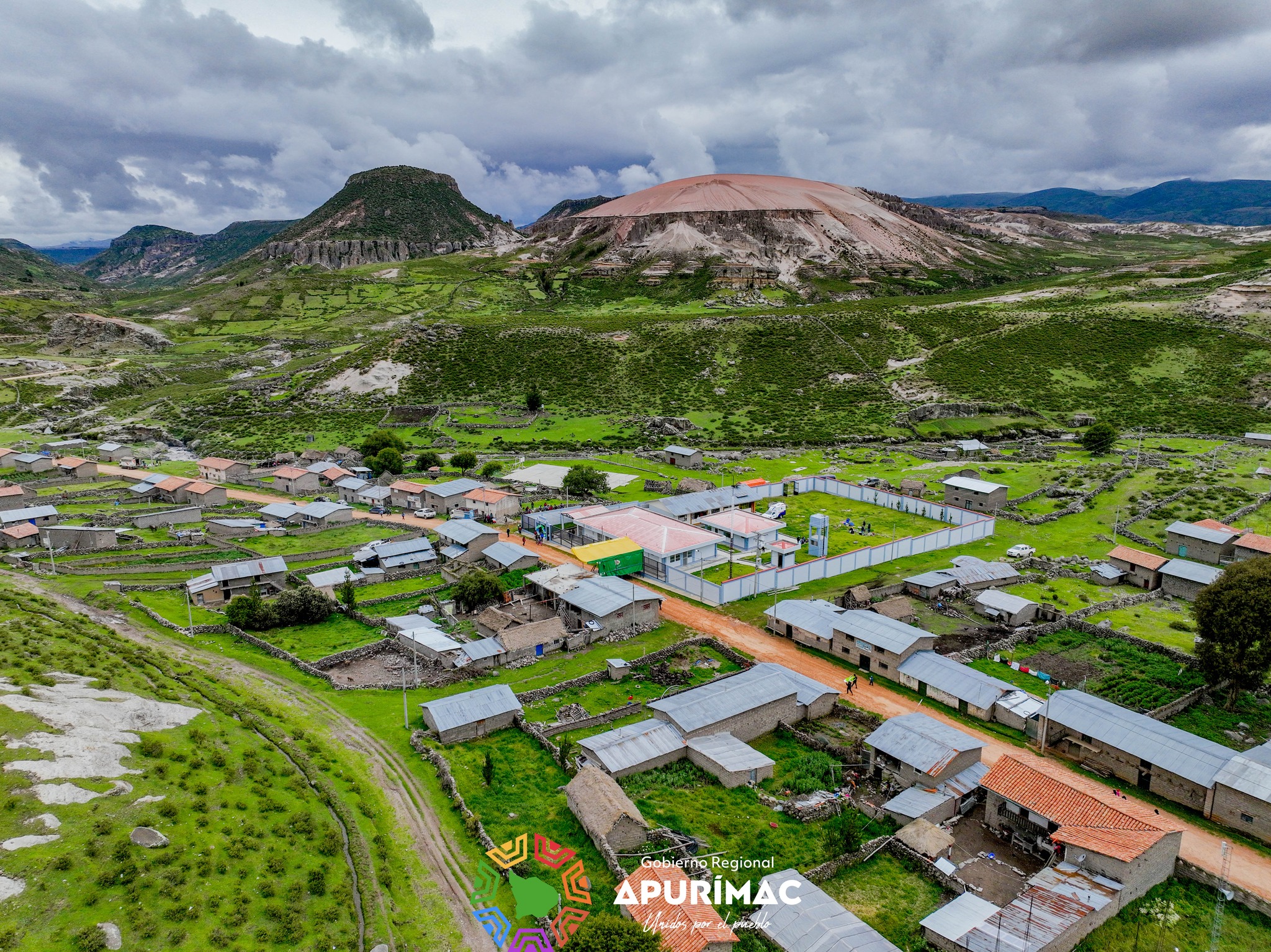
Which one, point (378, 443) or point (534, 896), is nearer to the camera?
point (534, 896)

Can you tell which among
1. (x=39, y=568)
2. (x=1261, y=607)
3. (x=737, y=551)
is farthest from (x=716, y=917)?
(x=39, y=568)

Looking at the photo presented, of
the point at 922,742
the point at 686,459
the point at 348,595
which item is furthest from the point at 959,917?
the point at 686,459

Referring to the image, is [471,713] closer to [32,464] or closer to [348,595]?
[348,595]

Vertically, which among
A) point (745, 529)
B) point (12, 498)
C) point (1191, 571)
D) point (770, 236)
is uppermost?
point (770, 236)

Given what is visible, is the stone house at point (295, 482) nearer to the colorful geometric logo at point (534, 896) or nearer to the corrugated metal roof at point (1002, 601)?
the colorful geometric logo at point (534, 896)

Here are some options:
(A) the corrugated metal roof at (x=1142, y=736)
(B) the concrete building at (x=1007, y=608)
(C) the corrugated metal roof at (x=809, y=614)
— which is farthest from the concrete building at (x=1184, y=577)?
(C) the corrugated metal roof at (x=809, y=614)

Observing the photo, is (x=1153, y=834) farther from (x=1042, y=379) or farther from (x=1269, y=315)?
(x=1269, y=315)

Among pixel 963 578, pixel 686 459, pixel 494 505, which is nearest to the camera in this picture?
pixel 963 578
